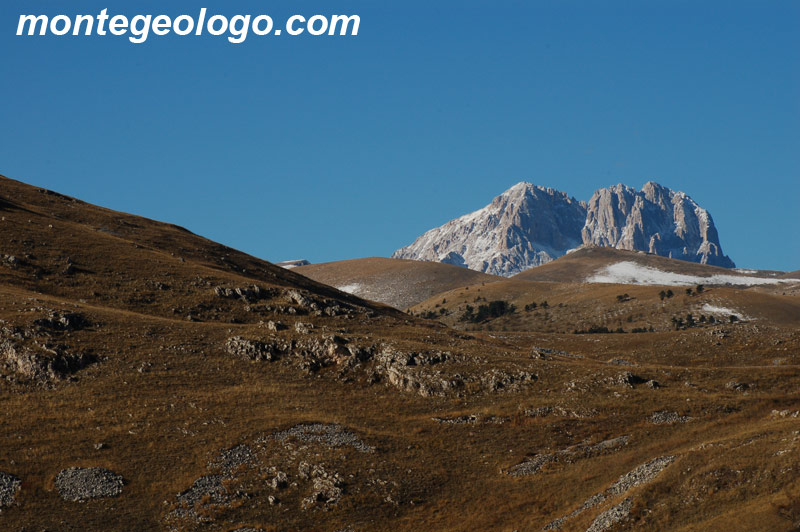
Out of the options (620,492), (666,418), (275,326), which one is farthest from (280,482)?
(275,326)

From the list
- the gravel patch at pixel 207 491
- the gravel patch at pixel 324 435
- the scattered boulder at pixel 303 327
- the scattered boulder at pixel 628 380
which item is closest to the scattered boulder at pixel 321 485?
the gravel patch at pixel 324 435

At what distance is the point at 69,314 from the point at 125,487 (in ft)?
115

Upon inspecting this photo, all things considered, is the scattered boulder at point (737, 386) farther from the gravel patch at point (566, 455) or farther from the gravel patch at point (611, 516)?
the gravel patch at point (611, 516)

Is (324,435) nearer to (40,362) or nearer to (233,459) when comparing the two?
(233,459)

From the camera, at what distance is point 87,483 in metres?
65.2

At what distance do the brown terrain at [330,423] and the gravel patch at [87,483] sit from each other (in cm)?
16

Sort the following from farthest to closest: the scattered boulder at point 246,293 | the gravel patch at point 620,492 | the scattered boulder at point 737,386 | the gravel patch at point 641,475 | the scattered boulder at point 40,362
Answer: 1. the scattered boulder at point 246,293
2. the scattered boulder at point 737,386
3. the scattered boulder at point 40,362
4. the gravel patch at point 641,475
5. the gravel patch at point 620,492

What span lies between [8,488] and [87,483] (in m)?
5.68

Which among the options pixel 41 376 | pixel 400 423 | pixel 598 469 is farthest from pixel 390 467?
pixel 41 376

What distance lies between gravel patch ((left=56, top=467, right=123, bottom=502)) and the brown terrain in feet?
0.53

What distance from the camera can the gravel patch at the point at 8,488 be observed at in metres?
61.7

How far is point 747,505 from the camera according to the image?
5122cm

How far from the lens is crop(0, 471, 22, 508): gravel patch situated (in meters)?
61.7

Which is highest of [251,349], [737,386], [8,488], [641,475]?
[737,386]
